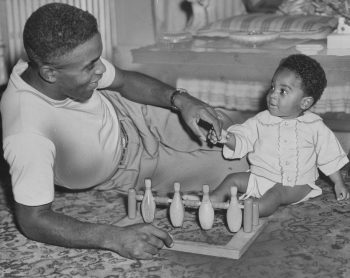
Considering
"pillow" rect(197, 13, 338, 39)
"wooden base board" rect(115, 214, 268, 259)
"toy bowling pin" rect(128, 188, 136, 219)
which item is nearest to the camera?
"wooden base board" rect(115, 214, 268, 259)

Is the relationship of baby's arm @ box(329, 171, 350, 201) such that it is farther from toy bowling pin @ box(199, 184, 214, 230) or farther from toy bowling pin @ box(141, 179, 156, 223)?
toy bowling pin @ box(141, 179, 156, 223)

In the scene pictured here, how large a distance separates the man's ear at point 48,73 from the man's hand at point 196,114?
529 mm

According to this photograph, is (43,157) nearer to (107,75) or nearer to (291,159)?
(107,75)

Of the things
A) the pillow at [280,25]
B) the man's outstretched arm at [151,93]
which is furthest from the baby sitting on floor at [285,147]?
the pillow at [280,25]

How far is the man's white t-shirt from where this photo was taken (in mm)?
2096

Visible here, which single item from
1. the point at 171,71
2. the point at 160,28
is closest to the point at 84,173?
the point at 171,71

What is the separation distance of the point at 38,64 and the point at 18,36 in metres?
2.47

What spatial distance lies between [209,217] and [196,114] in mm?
377

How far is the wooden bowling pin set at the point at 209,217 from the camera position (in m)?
2.23

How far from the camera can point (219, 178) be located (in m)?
2.73

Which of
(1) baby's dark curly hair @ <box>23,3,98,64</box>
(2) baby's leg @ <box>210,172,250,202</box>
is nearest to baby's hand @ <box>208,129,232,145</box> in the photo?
(2) baby's leg @ <box>210,172,250,202</box>

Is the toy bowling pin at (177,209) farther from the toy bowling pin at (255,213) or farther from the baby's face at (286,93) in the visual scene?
the baby's face at (286,93)

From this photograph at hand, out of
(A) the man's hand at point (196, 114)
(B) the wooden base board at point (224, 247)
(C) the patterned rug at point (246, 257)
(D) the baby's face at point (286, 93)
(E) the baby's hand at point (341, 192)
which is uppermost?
(D) the baby's face at point (286, 93)

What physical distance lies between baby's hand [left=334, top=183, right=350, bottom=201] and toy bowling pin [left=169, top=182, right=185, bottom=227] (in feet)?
2.09
